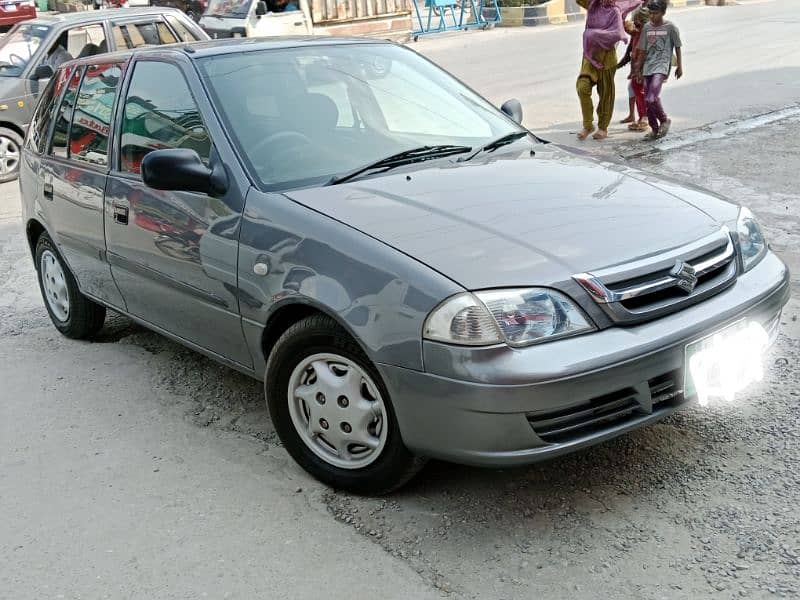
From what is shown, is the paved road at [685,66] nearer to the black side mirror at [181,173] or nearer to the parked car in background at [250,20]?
the parked car in background at [250,20]

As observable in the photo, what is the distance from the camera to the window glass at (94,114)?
461 centimetres

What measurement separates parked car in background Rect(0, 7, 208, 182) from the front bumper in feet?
27.6

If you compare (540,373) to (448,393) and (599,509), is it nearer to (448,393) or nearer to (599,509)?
(448,393)

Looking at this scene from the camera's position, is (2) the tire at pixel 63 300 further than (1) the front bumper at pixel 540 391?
Yes

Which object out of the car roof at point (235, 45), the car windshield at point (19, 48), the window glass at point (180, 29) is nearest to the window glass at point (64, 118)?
the car roof at point (235, 45)

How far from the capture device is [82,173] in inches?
185

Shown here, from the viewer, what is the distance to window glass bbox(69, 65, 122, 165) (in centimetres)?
461

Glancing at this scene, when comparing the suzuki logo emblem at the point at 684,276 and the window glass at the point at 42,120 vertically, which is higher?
the window glass at the point at 42,120

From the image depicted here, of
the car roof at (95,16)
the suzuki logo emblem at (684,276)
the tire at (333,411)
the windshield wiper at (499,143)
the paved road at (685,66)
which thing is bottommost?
the paved road at (685,66)

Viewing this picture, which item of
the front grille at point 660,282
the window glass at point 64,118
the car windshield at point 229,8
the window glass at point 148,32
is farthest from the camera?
the car windshield at point 229,8

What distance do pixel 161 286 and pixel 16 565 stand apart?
4.57 ft

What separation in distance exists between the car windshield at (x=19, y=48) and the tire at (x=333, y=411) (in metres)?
8.41

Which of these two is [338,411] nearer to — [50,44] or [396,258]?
[396,258]

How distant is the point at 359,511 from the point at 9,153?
831cm
